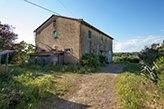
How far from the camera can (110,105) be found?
10.4 ft

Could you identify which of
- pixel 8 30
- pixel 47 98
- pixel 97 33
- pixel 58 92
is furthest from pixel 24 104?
pixel 97 33

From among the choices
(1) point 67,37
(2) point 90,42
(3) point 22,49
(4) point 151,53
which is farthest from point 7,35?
(4) point 151,53

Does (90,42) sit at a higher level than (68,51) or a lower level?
higher

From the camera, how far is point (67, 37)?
1168 centimetres

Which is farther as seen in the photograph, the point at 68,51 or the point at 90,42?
the point at 90,42

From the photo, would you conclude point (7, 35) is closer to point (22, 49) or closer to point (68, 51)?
point (22, 49)

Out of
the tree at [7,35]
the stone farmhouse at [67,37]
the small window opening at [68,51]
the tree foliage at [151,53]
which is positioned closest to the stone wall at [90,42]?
the stone farmhouse at [67,37]

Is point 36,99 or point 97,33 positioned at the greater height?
Answer: point 97,33

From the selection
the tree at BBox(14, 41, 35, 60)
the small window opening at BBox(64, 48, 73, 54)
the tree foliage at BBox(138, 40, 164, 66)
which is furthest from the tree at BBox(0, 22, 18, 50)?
the tree foliage at BBox(138, 40, 164, 66)

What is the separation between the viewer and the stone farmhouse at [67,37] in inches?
436

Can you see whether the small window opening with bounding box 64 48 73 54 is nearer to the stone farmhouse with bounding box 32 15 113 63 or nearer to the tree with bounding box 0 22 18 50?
the stone farmhouse with bounding box 32 15 113 63

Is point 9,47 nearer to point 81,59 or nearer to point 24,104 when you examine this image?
point 81,59

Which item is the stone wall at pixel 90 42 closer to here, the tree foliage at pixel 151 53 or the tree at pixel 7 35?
the tree foliage at pixel 151 53

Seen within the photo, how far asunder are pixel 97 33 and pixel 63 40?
20.2 feet
